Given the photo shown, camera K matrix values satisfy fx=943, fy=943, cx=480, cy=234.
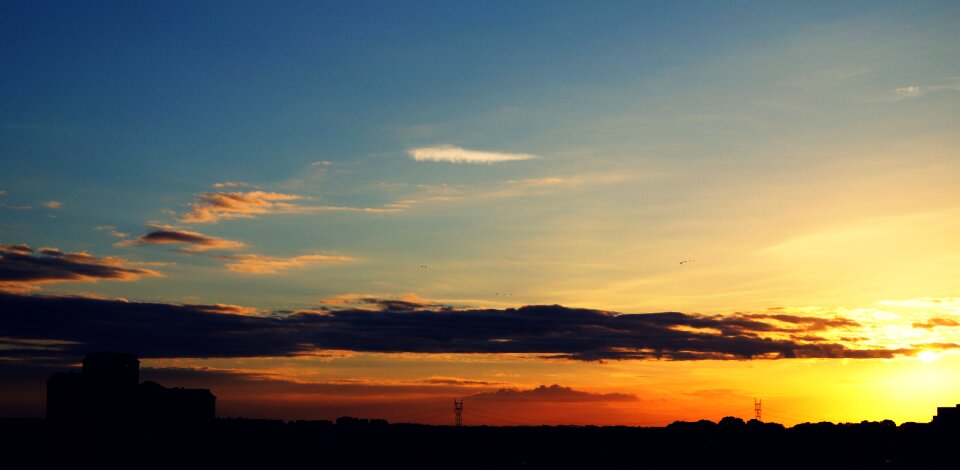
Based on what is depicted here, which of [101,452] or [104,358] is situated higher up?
[104,358]

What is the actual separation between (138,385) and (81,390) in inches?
477

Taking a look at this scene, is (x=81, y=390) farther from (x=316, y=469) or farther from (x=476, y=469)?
(x=476, y=469)

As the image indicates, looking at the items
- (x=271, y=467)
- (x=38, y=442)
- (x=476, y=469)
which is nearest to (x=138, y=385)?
(x=38, y=442)

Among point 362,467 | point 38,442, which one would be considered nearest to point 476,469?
point 362,467

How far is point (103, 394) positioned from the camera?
627ft

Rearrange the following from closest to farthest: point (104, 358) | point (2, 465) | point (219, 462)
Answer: point (2, 465)
point (219, 462)
point (104, 358)

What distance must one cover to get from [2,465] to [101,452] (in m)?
16.7

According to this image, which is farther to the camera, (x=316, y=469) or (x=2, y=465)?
(x=316, y=469)

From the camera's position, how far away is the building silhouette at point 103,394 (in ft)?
619

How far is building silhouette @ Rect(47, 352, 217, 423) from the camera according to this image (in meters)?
189

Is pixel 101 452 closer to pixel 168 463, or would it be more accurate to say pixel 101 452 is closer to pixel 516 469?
pixel 168 463

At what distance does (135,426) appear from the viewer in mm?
192125

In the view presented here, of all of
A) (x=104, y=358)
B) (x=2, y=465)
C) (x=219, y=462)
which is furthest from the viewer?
(x=104, y=358)

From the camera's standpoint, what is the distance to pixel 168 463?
174 m
